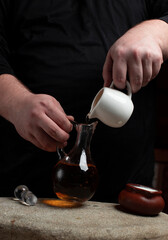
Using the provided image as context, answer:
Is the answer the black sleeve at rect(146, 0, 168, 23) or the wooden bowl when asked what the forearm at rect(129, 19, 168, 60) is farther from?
the wooden bowl

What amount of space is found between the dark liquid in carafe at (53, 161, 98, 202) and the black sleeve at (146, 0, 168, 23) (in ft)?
2.08

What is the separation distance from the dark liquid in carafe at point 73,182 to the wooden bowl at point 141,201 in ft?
0.35

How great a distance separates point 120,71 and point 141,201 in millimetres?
360

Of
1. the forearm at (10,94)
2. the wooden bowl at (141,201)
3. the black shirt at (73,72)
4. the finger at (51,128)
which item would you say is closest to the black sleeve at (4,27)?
the black shirt at (73,72)

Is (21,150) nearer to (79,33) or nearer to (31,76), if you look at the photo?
(31,76)

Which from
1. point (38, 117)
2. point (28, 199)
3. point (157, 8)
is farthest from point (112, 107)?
point (157, 8)

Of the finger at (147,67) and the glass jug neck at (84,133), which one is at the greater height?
→ the finger at (147,67)

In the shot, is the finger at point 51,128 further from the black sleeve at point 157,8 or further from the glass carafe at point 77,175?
the black sleeve at point 157,8

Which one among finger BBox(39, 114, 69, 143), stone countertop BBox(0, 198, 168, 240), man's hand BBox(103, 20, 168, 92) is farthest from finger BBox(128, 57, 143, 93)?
stone countertop BBox(0, 198, 168, 240)

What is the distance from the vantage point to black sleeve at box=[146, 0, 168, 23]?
126cm

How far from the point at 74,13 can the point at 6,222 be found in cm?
80

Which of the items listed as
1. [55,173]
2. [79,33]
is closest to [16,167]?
[55,173]

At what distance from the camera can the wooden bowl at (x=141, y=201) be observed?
38.2 inches

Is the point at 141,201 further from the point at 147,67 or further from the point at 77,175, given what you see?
the point at 147,67
